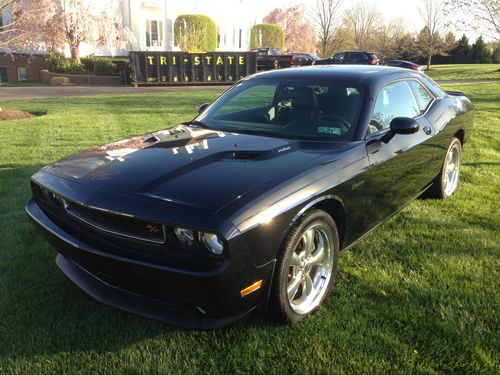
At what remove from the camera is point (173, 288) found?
2258 mm

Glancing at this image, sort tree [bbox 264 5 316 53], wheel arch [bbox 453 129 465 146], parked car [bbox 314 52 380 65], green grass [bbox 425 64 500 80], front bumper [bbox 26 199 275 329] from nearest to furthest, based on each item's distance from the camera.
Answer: front bumper [bbox 26 199 275 329] < wheel arch [bbox 453 129 465 146] < green grass [bbox 425 64 500 80] < parked car [bbox 314 52 380 65] < tree [bbox 264 5 316 53]

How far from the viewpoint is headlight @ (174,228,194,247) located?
226 centimetres

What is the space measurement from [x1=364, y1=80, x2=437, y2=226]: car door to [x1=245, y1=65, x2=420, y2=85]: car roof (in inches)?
3.9

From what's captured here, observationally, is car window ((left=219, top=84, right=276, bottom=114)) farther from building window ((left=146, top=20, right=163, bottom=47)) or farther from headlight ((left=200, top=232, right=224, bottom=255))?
building window ((left=146, top=20, right=163, bottom=47))

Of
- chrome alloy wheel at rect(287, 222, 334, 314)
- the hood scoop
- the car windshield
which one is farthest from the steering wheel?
chrome alloy wheel at rect(287, 222, 334, 314)

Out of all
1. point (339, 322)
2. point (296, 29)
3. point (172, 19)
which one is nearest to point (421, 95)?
point (339, 322)

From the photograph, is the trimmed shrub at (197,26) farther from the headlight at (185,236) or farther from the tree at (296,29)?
the headlight at (185,236)

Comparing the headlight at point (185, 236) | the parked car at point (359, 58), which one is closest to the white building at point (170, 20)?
the parked car at point (359, 58)

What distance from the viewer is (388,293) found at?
307 centimetres

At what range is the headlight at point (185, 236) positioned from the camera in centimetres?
226

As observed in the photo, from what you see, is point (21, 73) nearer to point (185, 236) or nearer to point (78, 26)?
point (78, 26)

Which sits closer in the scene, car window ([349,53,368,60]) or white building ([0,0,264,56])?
car window ([349,53,368,60])

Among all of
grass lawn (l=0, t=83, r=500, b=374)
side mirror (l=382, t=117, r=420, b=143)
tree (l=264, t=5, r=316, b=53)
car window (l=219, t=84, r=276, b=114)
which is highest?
tree (l=264, t=5, r=316, b=53)

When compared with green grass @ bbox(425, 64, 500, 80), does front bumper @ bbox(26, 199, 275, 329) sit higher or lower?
lower
